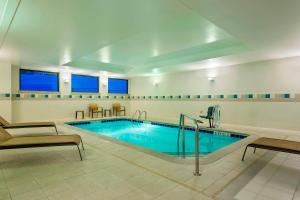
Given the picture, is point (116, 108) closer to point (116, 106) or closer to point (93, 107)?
point (116, 106)

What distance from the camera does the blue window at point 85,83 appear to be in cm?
831

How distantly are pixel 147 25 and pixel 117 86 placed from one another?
735cm

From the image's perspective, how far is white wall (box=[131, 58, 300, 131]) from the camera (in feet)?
16.4

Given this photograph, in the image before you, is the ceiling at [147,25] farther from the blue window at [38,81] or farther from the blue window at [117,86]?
the blue window at [117,86]

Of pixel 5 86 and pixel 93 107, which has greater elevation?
pixel 5 86

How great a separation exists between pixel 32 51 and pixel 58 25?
2.23 metres

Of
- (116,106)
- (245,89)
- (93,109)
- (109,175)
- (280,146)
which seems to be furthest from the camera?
(116,106)

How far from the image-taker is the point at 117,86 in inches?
396

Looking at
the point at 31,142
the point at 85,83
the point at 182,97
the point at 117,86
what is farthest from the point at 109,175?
the point at 117,86

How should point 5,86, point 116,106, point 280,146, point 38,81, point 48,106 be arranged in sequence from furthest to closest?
point 116,106, point 48,106, point 38,81, point 5,86, point 280,146

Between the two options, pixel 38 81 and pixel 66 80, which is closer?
pixel 38 81

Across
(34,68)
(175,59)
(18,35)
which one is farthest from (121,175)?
(34,68)

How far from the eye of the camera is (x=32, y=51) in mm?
4527

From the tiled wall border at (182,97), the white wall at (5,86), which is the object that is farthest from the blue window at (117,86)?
the white wall at (5,86)
